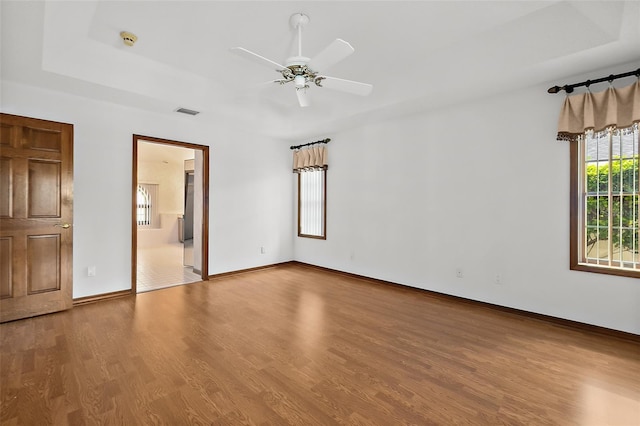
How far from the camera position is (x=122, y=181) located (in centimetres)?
408

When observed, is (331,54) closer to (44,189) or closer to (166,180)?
(44,189)

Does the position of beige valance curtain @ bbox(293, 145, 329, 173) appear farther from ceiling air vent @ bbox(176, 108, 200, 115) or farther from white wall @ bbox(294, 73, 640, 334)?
ceiling air vent @ bbox(176, 108, 200, 115)

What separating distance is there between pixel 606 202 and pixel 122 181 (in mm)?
5797

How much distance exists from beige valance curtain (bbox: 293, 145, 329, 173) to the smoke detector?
337 cm

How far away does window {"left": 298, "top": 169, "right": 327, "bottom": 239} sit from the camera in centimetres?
585

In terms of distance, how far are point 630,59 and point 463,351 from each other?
3.18 metres

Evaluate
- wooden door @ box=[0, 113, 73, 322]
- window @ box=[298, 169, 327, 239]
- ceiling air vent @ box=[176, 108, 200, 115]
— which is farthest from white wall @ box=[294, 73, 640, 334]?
wooden door @ box=[0, 113, 73, 322]

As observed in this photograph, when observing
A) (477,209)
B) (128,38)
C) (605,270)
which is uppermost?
(128,38)

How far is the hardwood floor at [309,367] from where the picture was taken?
1.81 metres

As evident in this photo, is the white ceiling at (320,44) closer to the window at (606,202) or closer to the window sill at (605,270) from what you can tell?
the window at (606,202)

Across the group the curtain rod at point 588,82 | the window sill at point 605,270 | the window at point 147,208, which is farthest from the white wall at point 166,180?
the window sill at point 605,270

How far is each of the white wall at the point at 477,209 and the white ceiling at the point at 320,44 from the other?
0.47 metres

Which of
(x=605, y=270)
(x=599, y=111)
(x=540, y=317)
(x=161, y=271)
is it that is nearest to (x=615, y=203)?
(x=605, y=270)

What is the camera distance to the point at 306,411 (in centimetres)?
183
